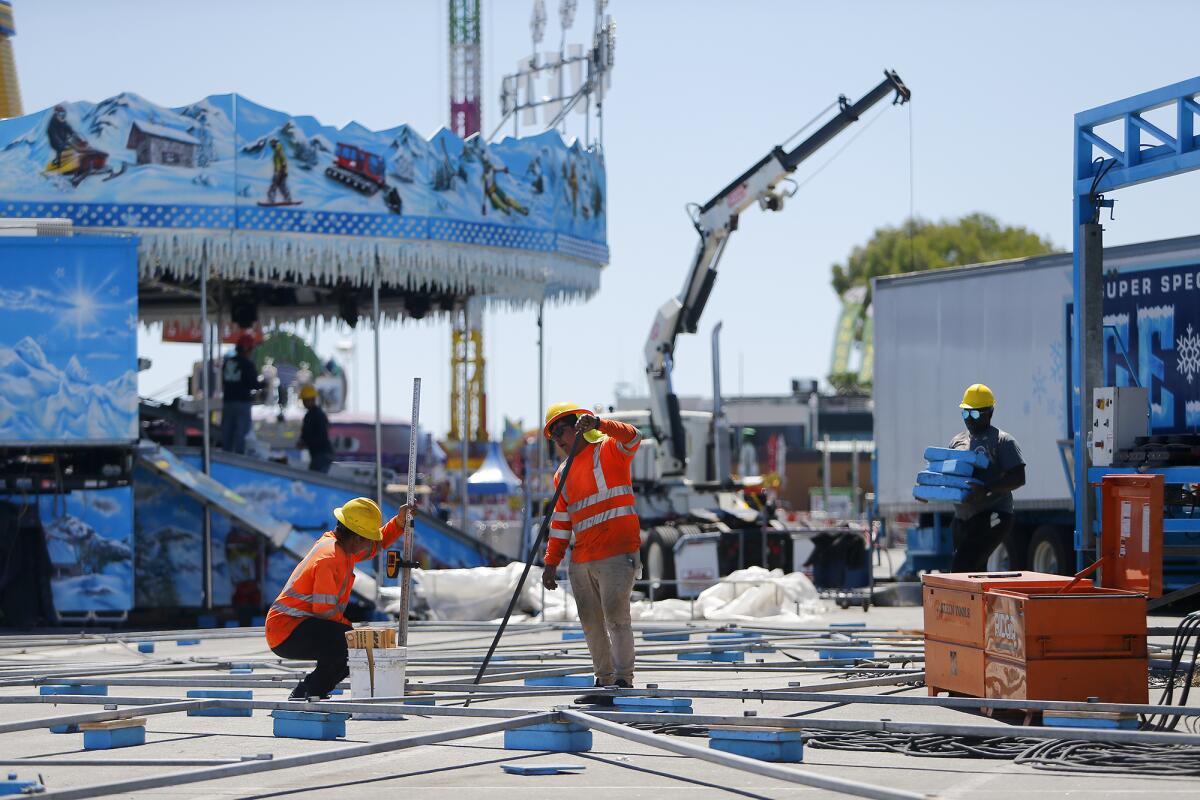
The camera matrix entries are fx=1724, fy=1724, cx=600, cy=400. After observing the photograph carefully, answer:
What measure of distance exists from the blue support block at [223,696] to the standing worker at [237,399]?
Result: 36.8 feet

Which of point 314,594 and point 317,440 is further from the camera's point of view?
point 317,440

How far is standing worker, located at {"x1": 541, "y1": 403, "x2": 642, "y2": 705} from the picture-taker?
33.4 feet

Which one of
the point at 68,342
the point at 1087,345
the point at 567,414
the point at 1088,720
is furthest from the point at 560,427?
the point at 68,342

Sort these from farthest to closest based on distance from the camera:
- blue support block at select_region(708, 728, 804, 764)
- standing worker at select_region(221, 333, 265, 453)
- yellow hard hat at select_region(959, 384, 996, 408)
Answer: standing worker at select_region(221, 333, 265, 453)
yellow hard hat at select_region(959, 384, 996, 408)
blue support block at select_region(708, 728, 804, 764)

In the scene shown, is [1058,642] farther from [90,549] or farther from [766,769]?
[90,549]

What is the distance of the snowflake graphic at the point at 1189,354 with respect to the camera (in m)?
17.8

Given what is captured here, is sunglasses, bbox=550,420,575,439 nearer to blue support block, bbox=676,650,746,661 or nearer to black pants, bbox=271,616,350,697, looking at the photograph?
black pants, bbox=271,616,350,697

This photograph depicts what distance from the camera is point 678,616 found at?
760 inches

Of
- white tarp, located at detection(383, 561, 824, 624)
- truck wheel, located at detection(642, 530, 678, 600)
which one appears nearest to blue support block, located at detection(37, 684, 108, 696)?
white tarp, located at detection(383, 561, 824, 624)

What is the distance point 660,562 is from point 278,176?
23.8 feet

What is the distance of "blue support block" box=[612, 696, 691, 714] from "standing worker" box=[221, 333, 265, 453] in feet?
45.9

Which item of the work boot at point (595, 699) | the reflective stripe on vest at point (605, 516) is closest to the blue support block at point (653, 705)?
the work boot at point (595, 699)

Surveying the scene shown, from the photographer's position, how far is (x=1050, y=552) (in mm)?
21125

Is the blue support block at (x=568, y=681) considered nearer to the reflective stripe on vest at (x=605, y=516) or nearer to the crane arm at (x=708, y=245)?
the reflective stripe on vest at (x=605, y=516)
